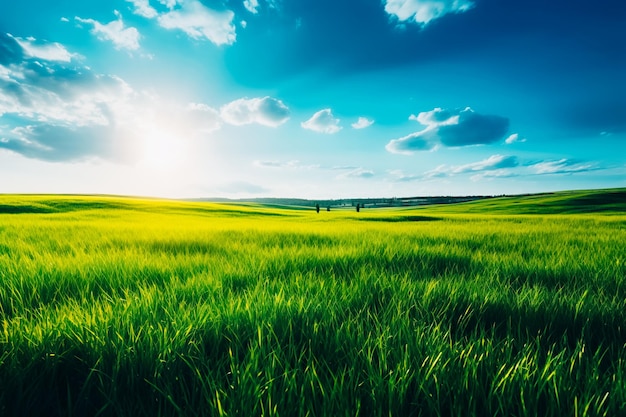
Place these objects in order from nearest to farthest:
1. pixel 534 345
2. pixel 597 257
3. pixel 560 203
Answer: pixel 534 345 < pixel 597 257 < pixel 560 203

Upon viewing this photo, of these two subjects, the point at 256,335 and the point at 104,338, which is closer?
the point at 104,338

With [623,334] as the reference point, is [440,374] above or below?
above

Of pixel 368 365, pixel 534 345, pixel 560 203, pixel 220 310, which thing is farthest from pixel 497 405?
pixel 560 203

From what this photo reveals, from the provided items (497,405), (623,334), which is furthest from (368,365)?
(623,334)

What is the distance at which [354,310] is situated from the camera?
63.8 inches

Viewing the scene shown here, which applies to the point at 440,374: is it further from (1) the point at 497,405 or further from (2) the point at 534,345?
(2) the point at 534,345

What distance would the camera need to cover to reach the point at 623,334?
1.44 metres

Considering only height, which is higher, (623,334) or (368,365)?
(368,365)

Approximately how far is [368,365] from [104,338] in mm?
1094

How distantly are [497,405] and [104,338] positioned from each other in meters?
1.50

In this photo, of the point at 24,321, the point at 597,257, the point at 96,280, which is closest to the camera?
the point at 24,321

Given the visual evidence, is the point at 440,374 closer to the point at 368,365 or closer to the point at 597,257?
the point at 368,365

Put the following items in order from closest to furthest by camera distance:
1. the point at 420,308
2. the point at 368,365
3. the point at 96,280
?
the point at 368,365, the point at 420,308, the point at 96,280

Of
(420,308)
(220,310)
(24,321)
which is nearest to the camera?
(24,321)
